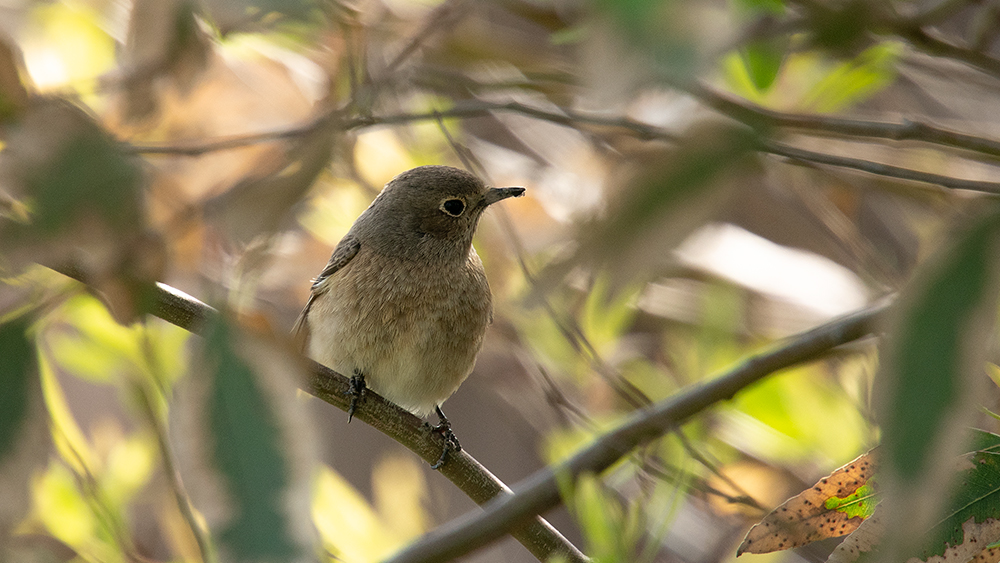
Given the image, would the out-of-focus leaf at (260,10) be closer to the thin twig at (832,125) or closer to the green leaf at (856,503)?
the thin twig at (832,125)

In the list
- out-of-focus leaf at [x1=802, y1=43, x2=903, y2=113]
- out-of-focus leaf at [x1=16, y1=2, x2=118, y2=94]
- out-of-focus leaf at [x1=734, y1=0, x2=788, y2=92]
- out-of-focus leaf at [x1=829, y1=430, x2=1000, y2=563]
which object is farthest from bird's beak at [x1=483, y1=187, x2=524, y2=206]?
out-of-focus leaf at [x1=829, y1=430, x2=1000, y2=563]

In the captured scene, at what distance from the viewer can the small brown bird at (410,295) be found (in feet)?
9.56

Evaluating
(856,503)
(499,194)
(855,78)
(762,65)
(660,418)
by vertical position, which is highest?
(855,78)

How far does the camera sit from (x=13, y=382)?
98 cm

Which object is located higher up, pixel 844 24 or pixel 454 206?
pixel 454 206

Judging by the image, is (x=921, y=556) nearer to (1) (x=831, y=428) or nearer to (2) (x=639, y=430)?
(2) (x=639, y=430)

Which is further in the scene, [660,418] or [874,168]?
[660,418]

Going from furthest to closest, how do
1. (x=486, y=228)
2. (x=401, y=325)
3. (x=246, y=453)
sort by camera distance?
(x=486, y=228)
(x=401, y=325)
(x=246, y=453)

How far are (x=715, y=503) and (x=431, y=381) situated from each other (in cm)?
106

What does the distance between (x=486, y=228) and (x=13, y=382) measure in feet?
9.48

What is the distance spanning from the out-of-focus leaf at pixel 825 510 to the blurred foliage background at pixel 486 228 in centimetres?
31

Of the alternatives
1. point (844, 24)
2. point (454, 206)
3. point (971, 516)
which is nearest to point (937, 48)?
point (844, 24)

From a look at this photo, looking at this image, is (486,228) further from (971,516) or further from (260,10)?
(260,10)

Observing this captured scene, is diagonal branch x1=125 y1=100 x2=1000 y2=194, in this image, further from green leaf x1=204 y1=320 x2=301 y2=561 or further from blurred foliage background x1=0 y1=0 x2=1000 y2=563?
green leaf x1=204 y1=320 x2=301 y2=561
